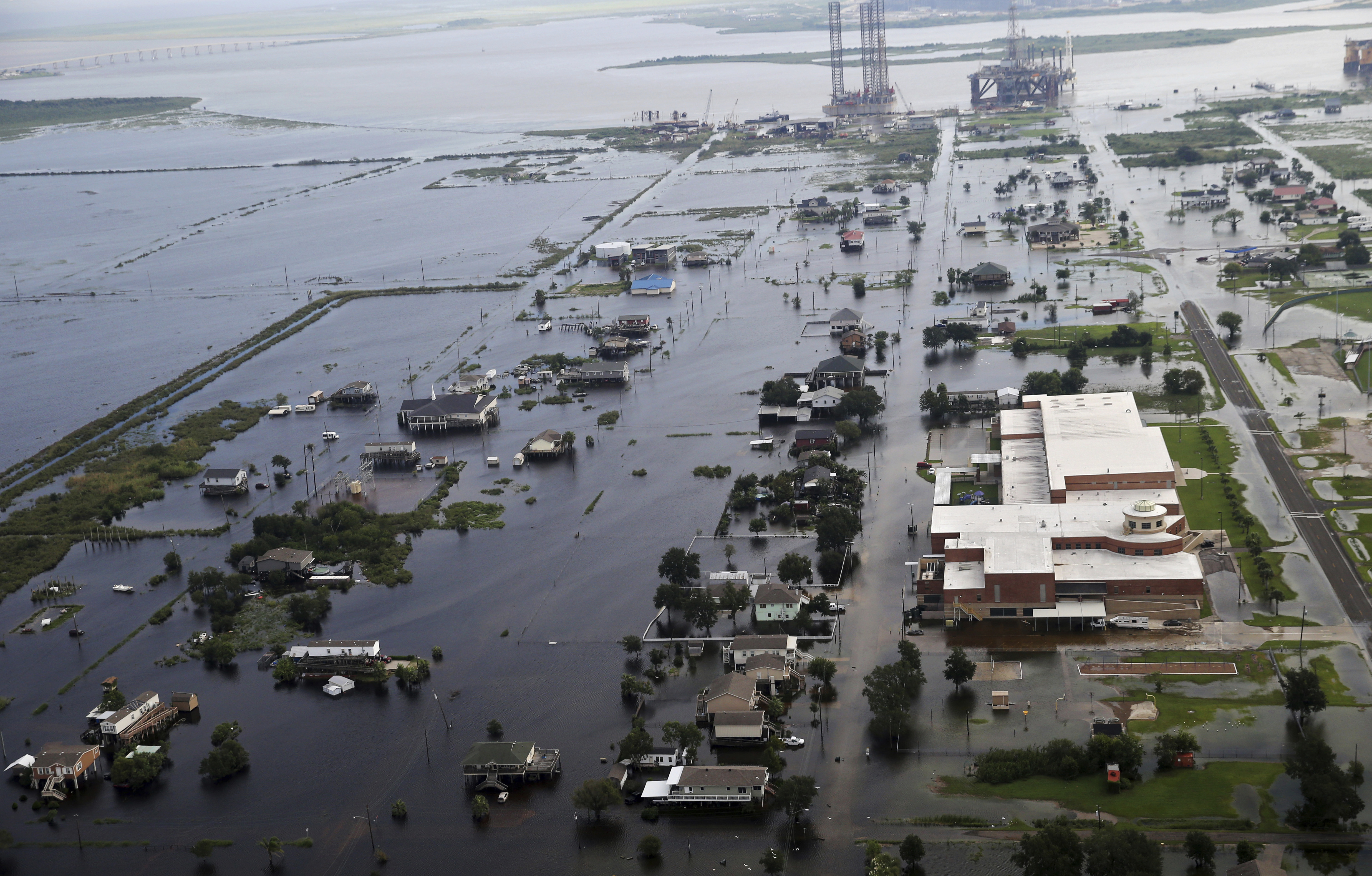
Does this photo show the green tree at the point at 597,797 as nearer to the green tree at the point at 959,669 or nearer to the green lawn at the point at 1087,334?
the green tree at the point at 959,669

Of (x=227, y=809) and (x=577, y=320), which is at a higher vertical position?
(x=577, y=320)

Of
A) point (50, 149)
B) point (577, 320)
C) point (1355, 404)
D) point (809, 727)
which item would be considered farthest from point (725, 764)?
point (50, 149)

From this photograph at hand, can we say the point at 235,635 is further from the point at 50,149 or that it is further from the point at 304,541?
the point at 50,149

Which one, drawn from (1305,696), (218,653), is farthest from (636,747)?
(1305,696)

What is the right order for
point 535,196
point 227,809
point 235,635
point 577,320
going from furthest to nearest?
point 535,196 < point 577,320 < point 235,635 < point 227,809

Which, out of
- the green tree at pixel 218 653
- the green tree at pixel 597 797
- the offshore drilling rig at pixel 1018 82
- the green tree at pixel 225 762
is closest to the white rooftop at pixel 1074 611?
the green tree at pixel 597 797

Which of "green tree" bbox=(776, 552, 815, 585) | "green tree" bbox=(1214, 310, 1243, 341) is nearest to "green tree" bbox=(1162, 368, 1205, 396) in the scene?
"green tree" bbox=(1214, 310, 1243, 341)

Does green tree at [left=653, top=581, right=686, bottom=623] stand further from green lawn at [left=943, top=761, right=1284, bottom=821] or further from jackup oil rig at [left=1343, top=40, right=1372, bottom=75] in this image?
jackup oil rig at [left=1343, top=40, right=1372, bottom=75]
